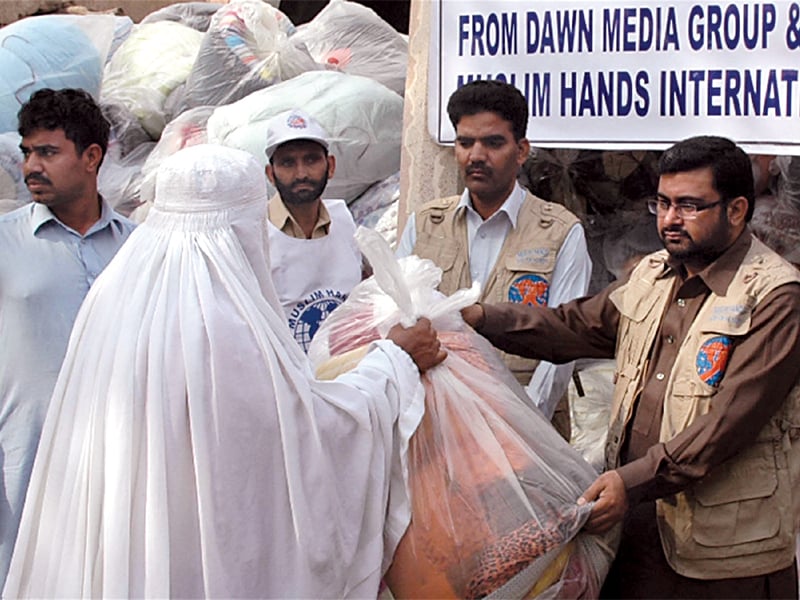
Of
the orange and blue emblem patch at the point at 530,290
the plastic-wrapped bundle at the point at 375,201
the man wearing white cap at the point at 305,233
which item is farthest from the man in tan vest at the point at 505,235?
the plastic-wrapped bundle at the point at 375,201

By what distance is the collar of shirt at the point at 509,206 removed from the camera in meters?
3.43

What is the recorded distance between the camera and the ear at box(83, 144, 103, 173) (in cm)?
339

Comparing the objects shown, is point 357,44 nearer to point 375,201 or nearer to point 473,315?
point 375,201

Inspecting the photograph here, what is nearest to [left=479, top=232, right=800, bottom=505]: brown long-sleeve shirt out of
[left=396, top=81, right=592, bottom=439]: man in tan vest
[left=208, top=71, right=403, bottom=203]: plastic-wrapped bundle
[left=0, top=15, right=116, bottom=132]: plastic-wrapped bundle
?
[left=396, top=81, right=592, bottom=439]: man in tan vest

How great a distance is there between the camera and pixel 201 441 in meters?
2.15

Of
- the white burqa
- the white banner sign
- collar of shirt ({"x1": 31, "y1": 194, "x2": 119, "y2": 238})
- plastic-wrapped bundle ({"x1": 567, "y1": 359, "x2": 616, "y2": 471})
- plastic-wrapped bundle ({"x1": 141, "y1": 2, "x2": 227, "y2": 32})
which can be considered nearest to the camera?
the white burqa

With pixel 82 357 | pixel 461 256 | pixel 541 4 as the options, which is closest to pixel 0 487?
pixel 82 357

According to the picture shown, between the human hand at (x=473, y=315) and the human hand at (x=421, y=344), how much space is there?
1.06 feet

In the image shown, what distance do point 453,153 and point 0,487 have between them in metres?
2.08

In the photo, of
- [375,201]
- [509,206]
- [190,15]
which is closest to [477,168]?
[509,206]

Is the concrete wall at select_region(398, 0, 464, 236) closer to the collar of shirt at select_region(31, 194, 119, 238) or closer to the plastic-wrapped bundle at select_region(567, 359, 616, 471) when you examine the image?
the plastic-wrapped bundle at select_region(567, 359, 616, 471)

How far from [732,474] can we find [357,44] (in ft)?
13.4

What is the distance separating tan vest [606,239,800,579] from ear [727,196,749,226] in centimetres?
7

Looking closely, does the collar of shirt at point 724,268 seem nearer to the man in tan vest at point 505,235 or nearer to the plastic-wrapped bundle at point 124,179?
the man in tan vest at point 505,235
